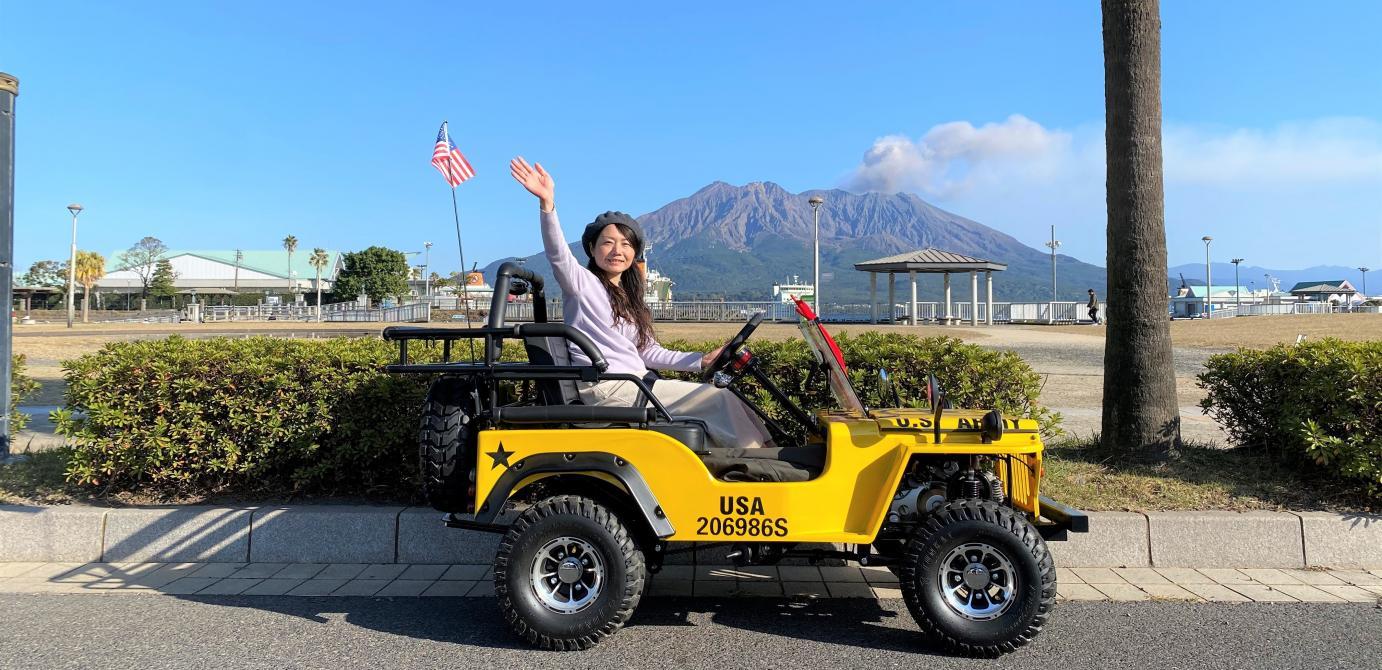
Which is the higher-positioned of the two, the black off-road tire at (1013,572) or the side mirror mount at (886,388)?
the side mirror mount at (886,388)

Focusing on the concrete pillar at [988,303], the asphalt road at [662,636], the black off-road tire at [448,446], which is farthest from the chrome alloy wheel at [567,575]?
the concrete pillar at [988,303]

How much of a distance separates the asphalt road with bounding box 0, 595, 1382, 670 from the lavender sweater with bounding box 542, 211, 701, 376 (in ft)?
Answer: 3.94

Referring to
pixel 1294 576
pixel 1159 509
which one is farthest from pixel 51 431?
pixel 1294 576

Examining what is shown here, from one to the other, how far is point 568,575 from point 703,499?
2.12 ft

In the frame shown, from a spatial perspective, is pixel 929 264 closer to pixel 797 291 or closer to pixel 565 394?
pixel 797 291

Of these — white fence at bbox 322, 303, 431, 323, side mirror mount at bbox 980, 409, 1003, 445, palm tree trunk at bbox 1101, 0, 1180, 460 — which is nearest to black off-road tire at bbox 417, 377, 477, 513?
side mirror mount at bbox 980, 409, 1003, 445

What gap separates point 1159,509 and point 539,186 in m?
3.88

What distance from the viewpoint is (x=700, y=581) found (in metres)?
4.55

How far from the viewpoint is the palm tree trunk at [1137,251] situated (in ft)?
18.4

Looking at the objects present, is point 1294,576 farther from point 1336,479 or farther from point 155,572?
point 155,572

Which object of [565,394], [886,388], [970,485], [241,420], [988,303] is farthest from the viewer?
[988,303]

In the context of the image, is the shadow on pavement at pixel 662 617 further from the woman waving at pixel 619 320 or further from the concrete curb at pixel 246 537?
the woman waving at pixel 619 320

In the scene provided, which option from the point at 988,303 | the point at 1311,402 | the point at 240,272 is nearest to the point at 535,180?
the point at 1311,402

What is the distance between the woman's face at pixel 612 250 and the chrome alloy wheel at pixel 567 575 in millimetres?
1382
